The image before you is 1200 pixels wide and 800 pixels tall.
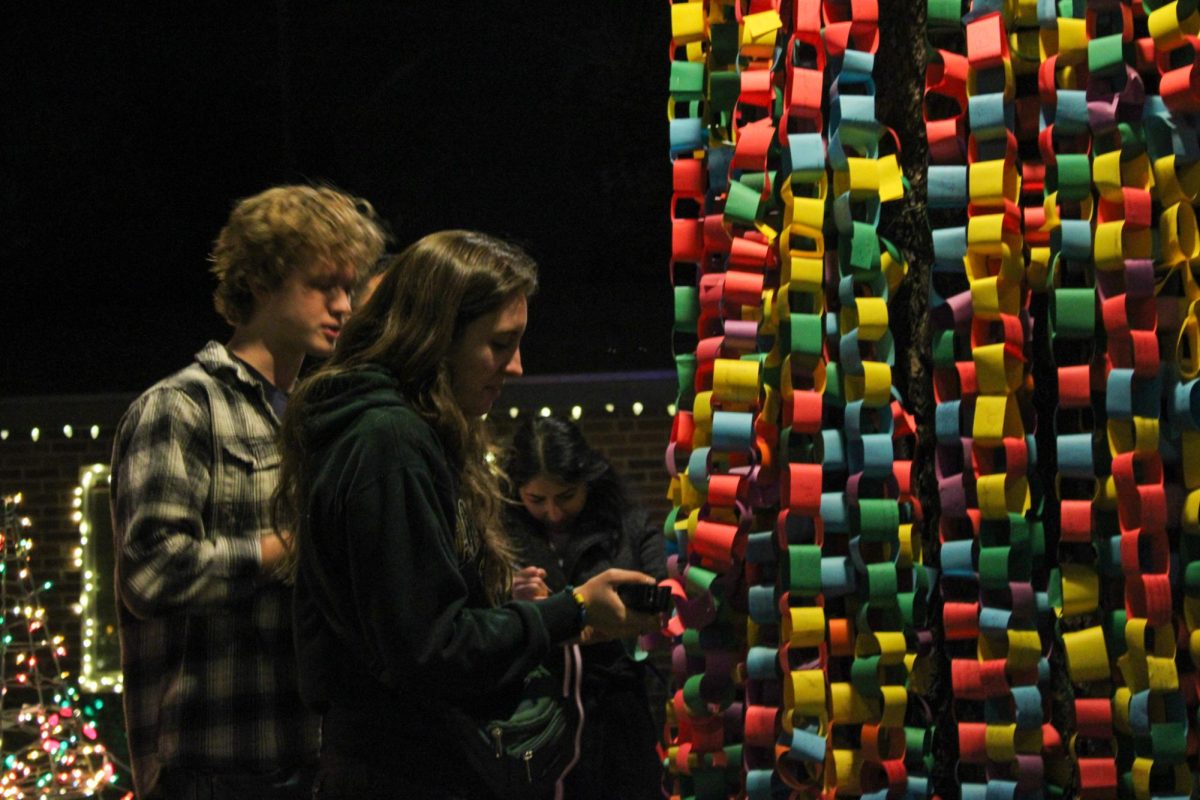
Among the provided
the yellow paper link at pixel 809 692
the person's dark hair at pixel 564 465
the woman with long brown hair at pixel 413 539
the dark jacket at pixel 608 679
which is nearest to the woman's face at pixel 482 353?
the woman with long brown hair at pixel 413 539

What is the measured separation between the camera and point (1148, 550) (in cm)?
143

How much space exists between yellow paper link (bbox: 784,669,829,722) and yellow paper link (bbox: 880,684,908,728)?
0.20ft

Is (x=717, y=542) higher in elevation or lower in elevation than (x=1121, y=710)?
higher

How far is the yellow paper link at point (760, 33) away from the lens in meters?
1.54

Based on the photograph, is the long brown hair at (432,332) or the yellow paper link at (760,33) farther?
the long brown hair at (432,332)


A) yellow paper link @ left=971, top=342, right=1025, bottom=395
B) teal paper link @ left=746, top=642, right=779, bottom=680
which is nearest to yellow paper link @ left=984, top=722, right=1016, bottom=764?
teal paper link @ left=746, top=642, right=779, bottom=680

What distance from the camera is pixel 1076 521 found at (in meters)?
1.43

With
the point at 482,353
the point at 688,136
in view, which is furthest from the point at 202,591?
the point at 688,136

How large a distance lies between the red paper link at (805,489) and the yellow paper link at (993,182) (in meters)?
0.31

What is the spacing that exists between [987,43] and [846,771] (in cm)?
73

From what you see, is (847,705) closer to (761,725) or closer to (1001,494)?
(761,725)

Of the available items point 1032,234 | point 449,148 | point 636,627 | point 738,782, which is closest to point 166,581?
point 636,627

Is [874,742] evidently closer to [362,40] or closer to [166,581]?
[166,581]

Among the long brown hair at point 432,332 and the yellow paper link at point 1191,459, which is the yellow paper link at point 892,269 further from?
the long brown hair at point 432,332
